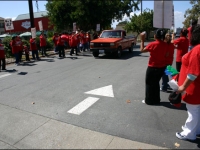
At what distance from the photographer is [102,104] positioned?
16.7ft

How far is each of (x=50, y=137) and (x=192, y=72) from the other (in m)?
2.66

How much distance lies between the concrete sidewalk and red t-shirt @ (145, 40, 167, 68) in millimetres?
2103

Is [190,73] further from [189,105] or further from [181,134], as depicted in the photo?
[181,134]

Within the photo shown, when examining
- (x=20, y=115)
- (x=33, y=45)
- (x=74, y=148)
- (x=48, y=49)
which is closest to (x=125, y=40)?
(x=33, y=45)

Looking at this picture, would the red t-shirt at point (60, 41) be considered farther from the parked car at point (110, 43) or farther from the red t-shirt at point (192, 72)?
the red t-shirt at point (192, 72)

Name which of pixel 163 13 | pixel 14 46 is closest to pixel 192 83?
pixel 163 13

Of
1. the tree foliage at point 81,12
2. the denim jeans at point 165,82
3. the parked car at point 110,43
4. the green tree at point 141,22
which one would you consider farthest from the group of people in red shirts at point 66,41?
the green tree at point 141,22

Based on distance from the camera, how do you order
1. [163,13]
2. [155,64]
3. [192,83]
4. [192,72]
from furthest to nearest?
[155,64], [163,13], [192,83], [192,72]

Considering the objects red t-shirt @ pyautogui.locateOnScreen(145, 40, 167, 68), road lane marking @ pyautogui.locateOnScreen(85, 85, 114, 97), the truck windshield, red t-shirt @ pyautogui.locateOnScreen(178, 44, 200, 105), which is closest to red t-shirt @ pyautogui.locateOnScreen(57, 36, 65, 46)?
the truck windshield

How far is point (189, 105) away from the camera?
313cm

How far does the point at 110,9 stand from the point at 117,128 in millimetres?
21778

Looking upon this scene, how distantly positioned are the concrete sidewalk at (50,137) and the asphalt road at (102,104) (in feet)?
0.61

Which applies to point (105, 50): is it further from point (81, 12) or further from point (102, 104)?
point (81, 12)

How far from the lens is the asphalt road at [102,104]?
12.3 feet
